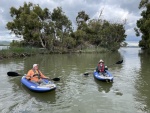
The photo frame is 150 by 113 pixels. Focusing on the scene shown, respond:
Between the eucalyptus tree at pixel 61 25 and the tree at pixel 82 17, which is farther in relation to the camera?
the tree at pixel 82 17

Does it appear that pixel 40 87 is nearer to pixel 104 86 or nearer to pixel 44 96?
pixel 44 96

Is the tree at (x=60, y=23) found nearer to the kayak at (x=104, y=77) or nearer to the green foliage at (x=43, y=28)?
the green foliage at (x=43, y=28)

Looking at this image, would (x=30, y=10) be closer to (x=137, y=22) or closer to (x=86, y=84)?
(x=137, y=22)

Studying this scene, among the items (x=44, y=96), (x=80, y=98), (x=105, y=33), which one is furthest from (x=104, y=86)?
(x=105, y=33)

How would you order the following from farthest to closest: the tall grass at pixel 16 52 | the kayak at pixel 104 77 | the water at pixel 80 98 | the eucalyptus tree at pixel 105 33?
the eucalyptus tree at pixel 105 33 < the tall grass at pixel 16 52 < the kayak at pixel 104 77 < the water at pixel 80 98

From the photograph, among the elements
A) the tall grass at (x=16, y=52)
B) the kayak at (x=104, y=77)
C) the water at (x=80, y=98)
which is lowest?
the water at (x=80, y=98)

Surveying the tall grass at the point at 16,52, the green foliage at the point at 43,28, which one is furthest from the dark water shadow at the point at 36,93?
the green foliage at the point at 43,28

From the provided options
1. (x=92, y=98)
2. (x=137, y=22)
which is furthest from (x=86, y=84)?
(x=137, y=22)

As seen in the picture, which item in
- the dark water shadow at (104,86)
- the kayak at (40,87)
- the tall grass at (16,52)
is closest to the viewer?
the kayak at (40,87)

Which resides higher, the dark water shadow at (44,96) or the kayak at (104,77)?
the kayak at (104,77)

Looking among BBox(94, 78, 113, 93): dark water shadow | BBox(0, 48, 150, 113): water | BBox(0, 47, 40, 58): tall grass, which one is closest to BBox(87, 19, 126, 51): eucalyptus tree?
BBox(0, 47, 40, 58): tall grass

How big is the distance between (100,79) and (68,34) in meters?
33.2

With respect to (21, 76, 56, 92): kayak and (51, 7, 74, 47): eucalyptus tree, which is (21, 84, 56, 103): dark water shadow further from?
(51, 7, 74, 47): eucalyptus tree

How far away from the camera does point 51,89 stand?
34.1 ft
